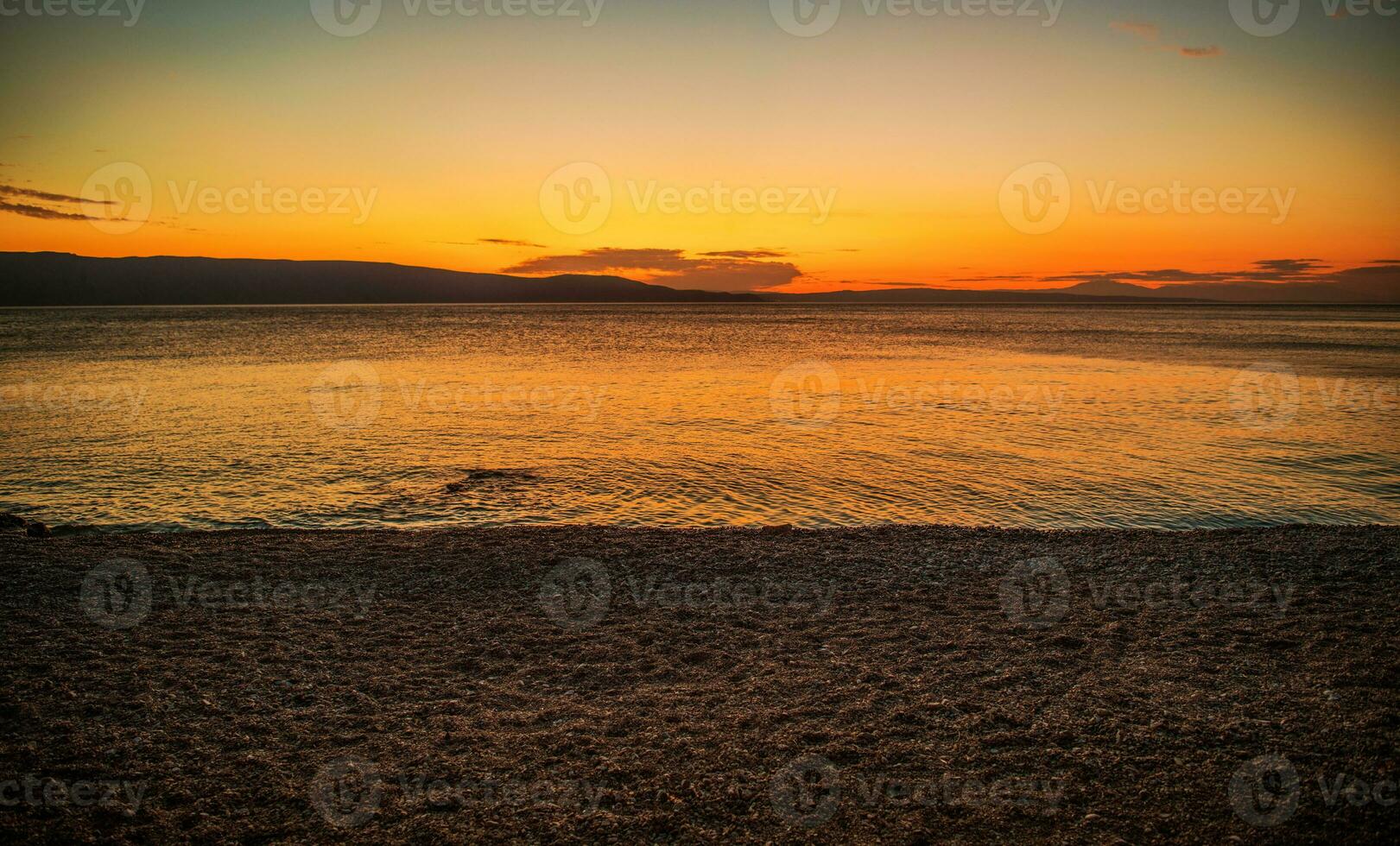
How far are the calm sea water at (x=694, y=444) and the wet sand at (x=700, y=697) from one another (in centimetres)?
383

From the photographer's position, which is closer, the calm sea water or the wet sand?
the wet sand

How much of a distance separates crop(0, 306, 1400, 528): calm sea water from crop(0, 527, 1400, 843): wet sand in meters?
3.83

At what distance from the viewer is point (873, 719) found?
232 inches

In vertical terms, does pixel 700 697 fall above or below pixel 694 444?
below

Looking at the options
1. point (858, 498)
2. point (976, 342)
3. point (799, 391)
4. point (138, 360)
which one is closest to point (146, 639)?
point (858, 498)

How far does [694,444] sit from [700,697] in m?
14.8

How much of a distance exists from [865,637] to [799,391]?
26.8 metres

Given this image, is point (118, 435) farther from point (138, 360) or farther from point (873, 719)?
point (138, 360)

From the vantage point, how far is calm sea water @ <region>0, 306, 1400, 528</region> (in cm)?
1413

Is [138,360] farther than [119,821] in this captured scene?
Yes

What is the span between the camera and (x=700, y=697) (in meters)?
6.32

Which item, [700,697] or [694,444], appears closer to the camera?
[700,697]

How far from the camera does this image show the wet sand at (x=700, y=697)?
15.7 ft

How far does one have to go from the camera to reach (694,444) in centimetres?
2105
